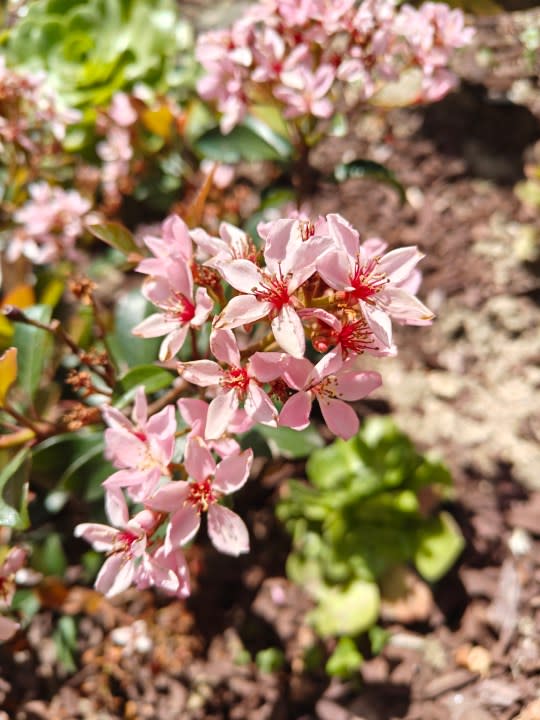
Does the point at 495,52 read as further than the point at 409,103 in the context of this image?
Yes

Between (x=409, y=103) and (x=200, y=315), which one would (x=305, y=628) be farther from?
(x=409, y=103)

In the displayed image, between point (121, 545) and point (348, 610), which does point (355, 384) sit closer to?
point (121, 545)

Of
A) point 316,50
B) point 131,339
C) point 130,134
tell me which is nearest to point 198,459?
point 131,339

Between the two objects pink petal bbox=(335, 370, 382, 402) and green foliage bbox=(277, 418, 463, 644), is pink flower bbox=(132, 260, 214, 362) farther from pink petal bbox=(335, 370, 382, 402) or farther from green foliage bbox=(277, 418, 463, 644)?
green foliage bbox=(277, 418, 463, 644)

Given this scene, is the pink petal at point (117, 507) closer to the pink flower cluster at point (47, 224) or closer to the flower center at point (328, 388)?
the flower center at point (328, 388)

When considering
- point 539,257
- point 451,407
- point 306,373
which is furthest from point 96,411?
point 539,257
